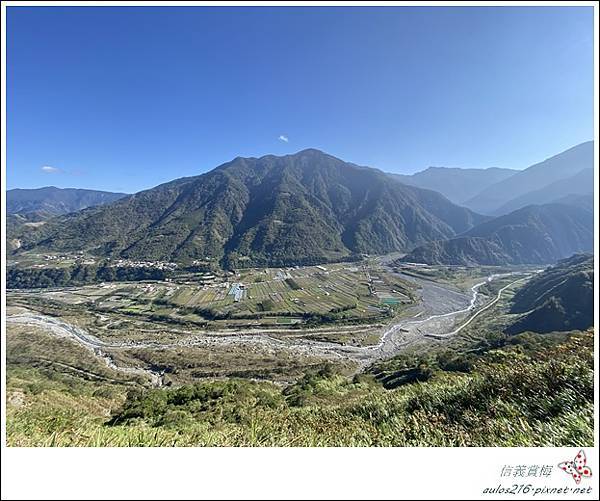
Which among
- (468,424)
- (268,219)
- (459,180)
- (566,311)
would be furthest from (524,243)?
(459,180)

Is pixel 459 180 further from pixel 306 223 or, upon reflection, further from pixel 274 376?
pixel 274 376

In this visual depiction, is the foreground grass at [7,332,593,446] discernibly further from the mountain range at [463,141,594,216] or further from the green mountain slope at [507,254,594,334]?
the mountain range at [463,141,594,216]

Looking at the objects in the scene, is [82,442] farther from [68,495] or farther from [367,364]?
[367,364]

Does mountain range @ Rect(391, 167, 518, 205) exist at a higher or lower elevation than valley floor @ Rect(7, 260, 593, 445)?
higher

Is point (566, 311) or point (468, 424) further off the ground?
point (468, 424)

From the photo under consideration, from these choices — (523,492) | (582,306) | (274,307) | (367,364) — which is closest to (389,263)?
(274,307)

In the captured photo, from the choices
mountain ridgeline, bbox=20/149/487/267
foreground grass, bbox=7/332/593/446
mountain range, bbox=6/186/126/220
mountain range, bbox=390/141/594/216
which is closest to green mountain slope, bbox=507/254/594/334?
foreground grass, bbox=7/332/593/446
